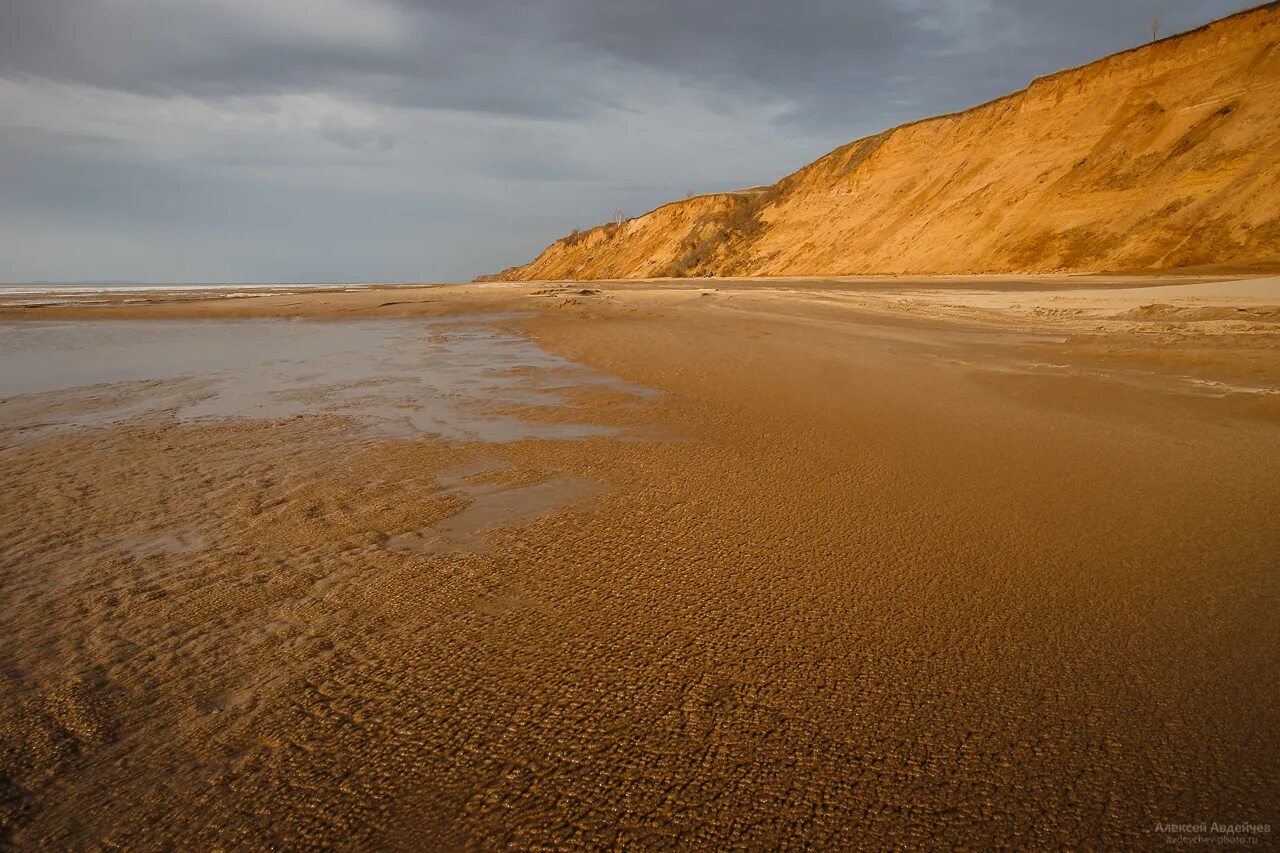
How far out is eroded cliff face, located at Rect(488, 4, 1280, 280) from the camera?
1917 cm

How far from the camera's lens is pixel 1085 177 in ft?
78.6

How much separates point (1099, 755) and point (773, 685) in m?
0.71

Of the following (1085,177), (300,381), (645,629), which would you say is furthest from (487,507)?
(1085,177)

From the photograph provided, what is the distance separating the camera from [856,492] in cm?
304

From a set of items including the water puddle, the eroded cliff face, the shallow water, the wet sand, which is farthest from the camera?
the eroded cliff face

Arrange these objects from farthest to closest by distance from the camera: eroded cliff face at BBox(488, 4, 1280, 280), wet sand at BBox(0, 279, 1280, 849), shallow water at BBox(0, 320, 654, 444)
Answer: eroded cliff face at BBox(488, 4, 1280, 280), shallow water at BBox(0, 320, 654, 444), wet sand at BBox(0, 279, 1280, 849)

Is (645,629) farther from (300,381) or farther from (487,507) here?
(300,381)

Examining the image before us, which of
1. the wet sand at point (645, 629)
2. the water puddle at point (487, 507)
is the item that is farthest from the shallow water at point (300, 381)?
the water puddle at point (487, 507)

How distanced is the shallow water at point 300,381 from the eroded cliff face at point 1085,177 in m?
20.4

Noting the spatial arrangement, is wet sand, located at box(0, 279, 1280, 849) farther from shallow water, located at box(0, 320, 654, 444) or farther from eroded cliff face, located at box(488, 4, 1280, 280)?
eroded cliff face, located at box(488, 4, 1280, 280)

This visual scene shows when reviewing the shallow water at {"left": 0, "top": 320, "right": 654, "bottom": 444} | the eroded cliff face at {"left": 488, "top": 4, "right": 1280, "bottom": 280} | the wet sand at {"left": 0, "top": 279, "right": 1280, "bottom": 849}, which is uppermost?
the eroded cliff face at {"left": 488, "top": 4, "right": 1280, "bottom": 280}

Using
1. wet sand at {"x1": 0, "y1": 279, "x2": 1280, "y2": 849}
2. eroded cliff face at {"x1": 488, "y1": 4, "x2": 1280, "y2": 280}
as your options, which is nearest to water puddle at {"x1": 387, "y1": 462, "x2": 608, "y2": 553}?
wet sand at {"x1": 0, "y1": 279, "x2": 1280, "y2": 849}

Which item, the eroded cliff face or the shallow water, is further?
the eroded cliff face

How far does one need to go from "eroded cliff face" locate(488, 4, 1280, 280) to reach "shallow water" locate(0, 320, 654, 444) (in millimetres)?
20384
